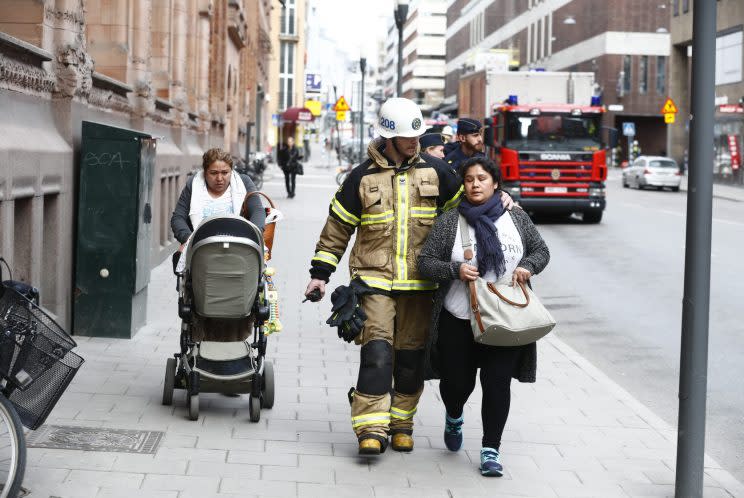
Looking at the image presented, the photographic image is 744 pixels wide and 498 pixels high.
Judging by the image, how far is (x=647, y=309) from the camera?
13312 millimetres

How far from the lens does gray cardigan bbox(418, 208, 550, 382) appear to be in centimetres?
614

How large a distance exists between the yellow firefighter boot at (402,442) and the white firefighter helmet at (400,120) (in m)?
Answer: 1.60

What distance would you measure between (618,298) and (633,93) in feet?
232

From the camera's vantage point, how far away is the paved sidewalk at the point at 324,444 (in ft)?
18.9

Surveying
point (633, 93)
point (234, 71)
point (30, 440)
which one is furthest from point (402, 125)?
point (633, 93)

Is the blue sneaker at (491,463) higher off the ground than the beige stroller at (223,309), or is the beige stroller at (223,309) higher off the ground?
the beige stroller at (223,309)

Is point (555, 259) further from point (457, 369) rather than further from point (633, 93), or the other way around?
point (633, 93)

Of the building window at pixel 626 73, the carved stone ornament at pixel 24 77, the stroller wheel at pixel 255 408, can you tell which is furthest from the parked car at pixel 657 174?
the stroller wheel at pixel 255 408

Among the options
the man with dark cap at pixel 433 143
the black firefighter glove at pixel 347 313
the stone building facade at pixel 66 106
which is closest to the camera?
the black firefighter glove at pixel 347 313

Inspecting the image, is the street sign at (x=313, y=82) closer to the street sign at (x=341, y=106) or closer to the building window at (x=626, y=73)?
the building window at (x=626, y=73)

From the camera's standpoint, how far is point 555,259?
1903cm

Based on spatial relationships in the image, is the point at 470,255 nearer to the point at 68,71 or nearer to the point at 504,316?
the point at 504,316

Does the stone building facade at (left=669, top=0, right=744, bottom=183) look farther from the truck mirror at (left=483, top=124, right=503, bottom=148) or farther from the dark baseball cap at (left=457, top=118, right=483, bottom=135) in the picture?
the dark baseball cap at (left=457, top=118, right=483, bottom=135)

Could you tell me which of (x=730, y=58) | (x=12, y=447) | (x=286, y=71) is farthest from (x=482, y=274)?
Result: (x=286, y=71)
